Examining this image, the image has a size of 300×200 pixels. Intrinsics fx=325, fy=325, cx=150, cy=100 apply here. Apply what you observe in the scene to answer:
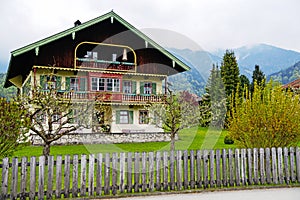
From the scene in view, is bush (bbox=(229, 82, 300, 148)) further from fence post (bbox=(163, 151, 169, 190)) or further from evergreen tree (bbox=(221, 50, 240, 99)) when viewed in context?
evergreen tree (bbox=(221, 50, 240, 99))

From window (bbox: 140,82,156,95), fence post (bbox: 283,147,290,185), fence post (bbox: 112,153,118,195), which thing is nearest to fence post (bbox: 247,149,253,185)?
fence post (bbox: 283,147,290,185)

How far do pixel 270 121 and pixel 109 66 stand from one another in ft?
61.6

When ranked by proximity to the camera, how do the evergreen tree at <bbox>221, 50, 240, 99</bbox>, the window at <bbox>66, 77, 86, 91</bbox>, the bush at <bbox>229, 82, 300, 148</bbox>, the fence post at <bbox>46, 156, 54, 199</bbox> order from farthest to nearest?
the evergreen tree at <bbox>221, 50, 240, 99</bbox>
the window at <bbox>66, 77, 86, 91</bbox>
the bush at <bbox>229, 82, 300, 148</bbox>
the fence post at <bbox>46, 156, 54, 199</bbox>

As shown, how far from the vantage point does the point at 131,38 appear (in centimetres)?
2869

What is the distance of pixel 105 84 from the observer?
1083 inches

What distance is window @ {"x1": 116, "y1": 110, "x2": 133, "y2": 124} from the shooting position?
92.1 feet

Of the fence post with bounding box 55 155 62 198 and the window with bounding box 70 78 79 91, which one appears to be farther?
the window with bounding box 70 78 79 91

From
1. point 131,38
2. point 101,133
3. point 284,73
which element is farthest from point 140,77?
point 284,73

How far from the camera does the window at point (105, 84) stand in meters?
27.2

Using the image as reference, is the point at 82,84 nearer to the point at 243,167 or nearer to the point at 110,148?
the point at 110,148

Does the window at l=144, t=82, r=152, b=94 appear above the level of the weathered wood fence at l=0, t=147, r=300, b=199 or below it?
above

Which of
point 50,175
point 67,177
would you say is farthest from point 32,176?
point 67,177

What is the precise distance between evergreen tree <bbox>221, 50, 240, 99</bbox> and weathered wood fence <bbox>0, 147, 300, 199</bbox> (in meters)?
33.6

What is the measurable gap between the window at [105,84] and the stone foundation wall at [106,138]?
412 centimetres
